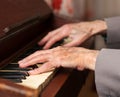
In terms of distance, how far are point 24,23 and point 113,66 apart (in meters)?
0.42

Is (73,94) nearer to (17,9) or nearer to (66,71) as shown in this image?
(66,71)

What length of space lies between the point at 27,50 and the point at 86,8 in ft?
2.51

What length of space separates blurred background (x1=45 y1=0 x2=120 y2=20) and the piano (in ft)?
1.08

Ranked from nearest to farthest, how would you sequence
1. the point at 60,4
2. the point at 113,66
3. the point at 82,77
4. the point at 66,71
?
the point at 113,66
the point at 66,71
the point at 82,77
the point at 60,4

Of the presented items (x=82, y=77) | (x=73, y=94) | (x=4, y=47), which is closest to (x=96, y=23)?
(x=82, y=77)

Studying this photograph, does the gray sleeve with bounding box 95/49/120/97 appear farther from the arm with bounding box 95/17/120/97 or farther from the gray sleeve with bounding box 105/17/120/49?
the gray sleeve with bounding box 105/17/120/49

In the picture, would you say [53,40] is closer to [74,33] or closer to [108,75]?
[74,33]

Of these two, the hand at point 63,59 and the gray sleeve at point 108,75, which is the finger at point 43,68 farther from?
the gray sleeve at point 108,75

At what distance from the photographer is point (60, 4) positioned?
158 cm

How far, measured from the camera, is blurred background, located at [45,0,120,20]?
158 cm

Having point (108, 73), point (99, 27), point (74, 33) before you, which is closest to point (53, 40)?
point (74, 33)

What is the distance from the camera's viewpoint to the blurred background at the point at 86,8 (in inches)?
62.2

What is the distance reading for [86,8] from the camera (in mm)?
1666

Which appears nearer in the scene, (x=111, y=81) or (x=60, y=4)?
(x=111, y=81)
